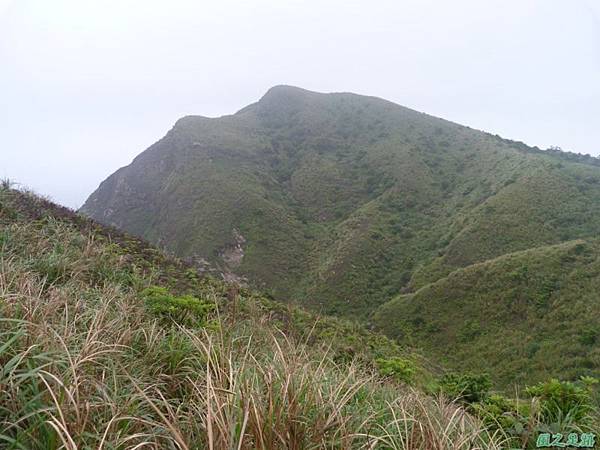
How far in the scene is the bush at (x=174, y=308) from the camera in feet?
14.3

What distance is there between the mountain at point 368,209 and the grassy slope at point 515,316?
113 millimetres

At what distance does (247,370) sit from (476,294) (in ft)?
67.3

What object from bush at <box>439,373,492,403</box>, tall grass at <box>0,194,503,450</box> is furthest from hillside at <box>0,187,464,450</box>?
bush at <box>439,373,492,403</box>

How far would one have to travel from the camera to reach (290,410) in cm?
170

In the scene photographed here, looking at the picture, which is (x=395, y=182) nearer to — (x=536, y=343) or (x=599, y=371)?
(x=536, y=343)

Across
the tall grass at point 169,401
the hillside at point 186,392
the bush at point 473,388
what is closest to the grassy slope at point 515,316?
the bush at point 473,388

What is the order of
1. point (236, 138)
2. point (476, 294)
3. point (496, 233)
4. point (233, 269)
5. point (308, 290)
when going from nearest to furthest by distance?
point (476, 294) < point (496, 233) < point (308, 290) < point (233, 269) < point (236, 138)

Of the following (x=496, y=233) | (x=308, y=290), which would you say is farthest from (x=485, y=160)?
(x=308, y=290)

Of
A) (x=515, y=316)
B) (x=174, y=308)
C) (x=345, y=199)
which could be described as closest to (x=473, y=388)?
(x=174, y=308)

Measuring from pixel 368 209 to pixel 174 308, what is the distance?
35.4 m

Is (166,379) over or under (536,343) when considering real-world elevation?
over

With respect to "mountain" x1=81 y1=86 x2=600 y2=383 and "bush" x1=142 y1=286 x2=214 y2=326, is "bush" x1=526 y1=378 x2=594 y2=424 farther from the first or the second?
"mountain" x1=81 y1=86 x2=600 y2=383

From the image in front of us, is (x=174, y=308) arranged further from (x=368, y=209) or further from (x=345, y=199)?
(x=345, y=199)

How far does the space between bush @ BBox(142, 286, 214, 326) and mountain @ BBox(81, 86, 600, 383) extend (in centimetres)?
918
